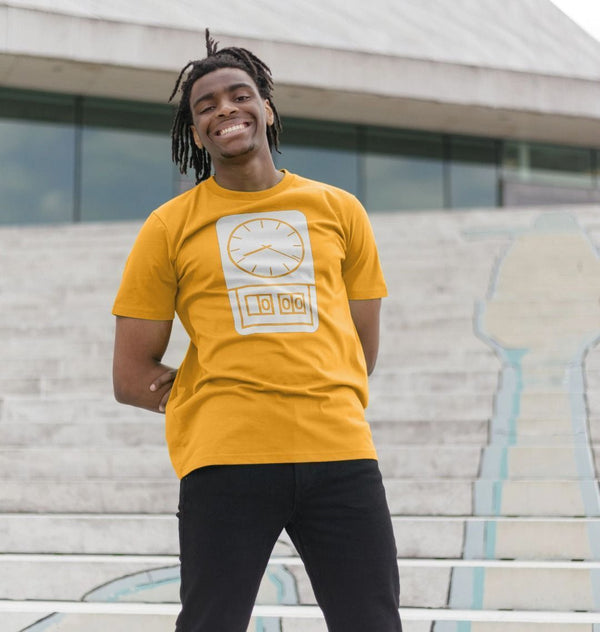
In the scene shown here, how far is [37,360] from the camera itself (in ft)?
21.4

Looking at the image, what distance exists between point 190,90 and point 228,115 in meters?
0.17

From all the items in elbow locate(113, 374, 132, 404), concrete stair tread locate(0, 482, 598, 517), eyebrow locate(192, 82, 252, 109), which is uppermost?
eyebrow locate(192, 82, 252, 109)

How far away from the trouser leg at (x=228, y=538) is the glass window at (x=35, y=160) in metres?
13.2

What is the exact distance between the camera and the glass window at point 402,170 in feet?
52.0

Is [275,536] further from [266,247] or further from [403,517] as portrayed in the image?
[403,517]

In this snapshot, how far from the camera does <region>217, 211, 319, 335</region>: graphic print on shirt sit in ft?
5.63

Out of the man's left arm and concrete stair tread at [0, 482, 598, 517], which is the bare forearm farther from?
concrete stair tread at [0, 482, 598, 517]

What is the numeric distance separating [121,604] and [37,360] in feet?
11.3

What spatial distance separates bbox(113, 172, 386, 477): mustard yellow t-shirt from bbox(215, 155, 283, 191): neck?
0.08 ft

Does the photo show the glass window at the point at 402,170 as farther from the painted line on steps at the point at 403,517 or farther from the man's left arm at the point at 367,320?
the man's left arm at the point at 367,320

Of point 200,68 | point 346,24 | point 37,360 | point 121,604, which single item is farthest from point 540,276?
point 346,24

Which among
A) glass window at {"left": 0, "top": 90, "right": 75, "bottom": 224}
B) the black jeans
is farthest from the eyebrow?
glass window at {"left": 0, "top": 90, "right": 75, "bottom": 224}

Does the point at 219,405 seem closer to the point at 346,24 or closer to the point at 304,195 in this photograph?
the point at 304,195

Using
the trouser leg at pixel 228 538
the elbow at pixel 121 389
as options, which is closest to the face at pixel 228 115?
the elbow at pixel 121 389
